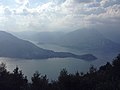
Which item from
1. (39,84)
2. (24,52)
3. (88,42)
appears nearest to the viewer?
(39,84)

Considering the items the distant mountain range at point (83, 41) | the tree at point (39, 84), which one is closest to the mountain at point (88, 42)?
the distant mountain range at point (83, 41)

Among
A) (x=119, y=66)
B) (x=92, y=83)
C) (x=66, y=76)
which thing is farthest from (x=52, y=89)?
(x=119, y=66)

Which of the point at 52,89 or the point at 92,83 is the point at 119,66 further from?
the point at 52,89

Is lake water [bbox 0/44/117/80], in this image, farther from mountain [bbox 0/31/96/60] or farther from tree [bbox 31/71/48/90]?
tree [bbox 31/71/48/90]

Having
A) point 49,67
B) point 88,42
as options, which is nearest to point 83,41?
point 88,42

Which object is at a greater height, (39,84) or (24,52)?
(24,52)

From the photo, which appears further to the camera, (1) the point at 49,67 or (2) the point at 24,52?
(2) the point at 24,52

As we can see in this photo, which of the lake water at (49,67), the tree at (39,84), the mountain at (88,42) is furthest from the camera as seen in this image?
the mountain at (88,42)

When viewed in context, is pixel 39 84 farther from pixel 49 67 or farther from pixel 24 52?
pixel 24 52

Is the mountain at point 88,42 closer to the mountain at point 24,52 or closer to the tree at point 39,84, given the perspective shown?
the mountain at point 24,52
